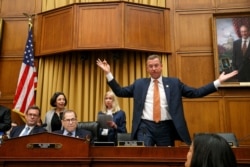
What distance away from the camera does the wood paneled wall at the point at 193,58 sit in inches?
192

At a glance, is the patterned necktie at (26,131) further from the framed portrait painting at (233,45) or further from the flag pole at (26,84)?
the framed portrait painting at (233,45)

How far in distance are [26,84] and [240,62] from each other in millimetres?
3528

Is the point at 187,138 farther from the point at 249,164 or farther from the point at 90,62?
the point at 90,62

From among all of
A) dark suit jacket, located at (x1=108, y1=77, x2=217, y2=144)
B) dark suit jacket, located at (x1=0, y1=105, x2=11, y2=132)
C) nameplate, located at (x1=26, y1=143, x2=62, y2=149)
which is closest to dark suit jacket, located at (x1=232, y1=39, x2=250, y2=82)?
dark suit jacket, located at (x1=108, y1=77, x2=217, y2=144)

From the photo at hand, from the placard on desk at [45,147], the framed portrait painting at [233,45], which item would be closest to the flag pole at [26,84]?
the placard on desk at [45,147]

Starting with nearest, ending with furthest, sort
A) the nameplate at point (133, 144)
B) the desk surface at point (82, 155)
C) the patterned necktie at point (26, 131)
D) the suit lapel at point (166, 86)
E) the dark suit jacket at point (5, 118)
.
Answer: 1. the desk surface at point (82, 155)
2. the nameplate at point (133, 144)
3. the suit lapel at point (166, 86)
4. the patterned necktie at point (26, 131)
5. the dark suit jacket at point (5, 118)

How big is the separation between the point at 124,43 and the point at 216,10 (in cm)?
178

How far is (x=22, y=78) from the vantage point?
5.00 m

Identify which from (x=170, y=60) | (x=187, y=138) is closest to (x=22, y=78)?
(x=170, y=60)

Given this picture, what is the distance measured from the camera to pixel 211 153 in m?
1.13

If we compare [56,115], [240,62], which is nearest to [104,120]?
[56,115]

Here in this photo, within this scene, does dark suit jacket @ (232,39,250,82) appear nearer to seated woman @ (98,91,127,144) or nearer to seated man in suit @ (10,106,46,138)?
seated woman @ (98,91,127,144)

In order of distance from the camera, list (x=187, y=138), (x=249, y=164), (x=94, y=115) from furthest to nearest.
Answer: (x=94, y=115), (x=187, y=138), (x=249, y=164)

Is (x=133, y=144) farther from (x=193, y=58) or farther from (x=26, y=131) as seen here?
(x=193, y=58)
